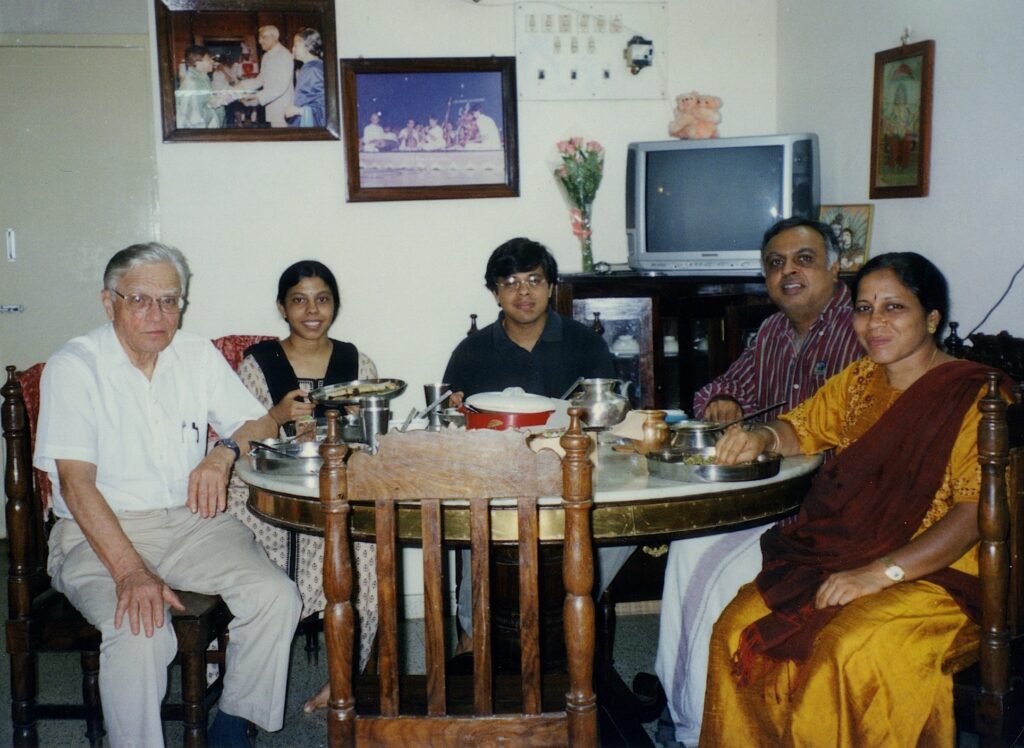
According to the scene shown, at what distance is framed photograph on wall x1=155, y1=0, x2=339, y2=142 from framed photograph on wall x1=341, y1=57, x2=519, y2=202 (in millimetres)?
118

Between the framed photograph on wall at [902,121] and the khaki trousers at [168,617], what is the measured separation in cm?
227

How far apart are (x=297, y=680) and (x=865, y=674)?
5.98 feet

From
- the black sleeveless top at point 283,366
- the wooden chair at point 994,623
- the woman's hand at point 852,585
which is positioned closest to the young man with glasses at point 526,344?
A: the black sleeveless top at point 283,366

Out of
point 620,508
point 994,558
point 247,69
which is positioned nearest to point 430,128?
point 247,69

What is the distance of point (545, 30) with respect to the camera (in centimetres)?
375

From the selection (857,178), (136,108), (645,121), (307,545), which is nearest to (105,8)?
(136,108)

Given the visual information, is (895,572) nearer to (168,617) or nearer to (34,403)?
(168,617)

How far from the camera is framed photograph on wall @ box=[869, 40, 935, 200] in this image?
2.97 metres

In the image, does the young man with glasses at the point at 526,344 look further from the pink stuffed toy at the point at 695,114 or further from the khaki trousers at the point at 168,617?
the pink stuffed toy at the point at 695,114

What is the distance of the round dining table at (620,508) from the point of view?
1707 millimetres

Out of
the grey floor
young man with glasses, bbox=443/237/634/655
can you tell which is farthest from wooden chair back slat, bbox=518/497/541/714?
young man with glasses, bbox=443/237/634/655

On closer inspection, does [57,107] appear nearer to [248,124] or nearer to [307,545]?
[248,124]

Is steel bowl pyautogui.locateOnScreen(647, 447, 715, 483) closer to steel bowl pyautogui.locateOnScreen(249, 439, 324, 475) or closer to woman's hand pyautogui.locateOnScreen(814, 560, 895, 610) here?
woman's hand pyautogui.locateOnScreen(814, 560, 895, 610)

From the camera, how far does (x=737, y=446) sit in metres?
1.96
